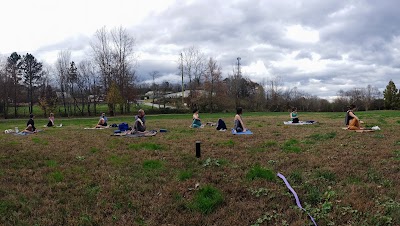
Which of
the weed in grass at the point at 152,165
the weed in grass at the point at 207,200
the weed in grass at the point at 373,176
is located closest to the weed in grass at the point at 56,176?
the weed in grass at the point at 152,165

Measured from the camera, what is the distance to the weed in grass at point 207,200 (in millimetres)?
5660

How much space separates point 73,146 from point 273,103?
62633 millimetres

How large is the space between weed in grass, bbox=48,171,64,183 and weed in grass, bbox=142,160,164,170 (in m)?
2.02

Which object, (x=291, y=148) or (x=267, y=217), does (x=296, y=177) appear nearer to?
(x=267, y=217)

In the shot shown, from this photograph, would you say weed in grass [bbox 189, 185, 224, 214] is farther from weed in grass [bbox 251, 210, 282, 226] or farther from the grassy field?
weed in grass [bbox 251, 210, 282, 226]

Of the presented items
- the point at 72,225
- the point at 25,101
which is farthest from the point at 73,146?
the point at 25,101

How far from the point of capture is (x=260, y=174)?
7270 mm

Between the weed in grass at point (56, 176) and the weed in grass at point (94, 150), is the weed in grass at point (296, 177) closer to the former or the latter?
the weed in grass at point (56, 176)

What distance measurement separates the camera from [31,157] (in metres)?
9.62

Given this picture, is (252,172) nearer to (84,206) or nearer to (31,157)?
(84,206)

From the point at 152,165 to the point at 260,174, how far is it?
9.60 ft

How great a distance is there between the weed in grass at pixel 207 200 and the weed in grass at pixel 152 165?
87.1 inches

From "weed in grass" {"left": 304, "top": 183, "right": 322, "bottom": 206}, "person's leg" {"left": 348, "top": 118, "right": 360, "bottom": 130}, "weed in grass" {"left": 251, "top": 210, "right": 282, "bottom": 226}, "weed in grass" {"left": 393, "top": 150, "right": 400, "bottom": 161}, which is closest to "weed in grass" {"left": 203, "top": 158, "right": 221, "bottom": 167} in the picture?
"weed in grass" {"left": 304, "top": 183, "right": 322, "bottom": 206}

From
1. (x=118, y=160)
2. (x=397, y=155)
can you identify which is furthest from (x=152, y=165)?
(x=397, y=155)
